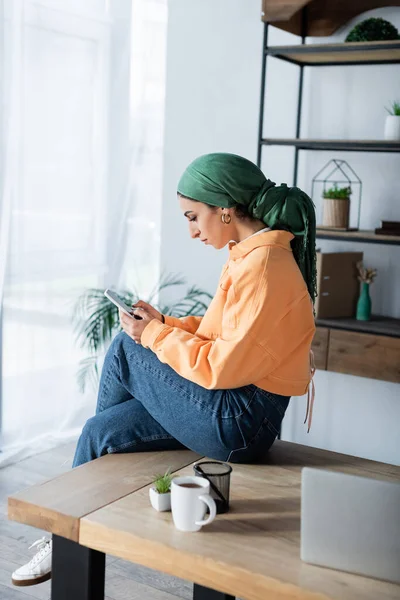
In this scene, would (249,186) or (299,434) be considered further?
(299,434)

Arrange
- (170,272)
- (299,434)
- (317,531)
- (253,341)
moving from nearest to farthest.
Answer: (317,531), (253,341), (299,434), (170,272)

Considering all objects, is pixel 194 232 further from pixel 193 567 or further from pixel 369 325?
pixel 369 325

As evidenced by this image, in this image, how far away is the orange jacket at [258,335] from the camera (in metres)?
1.72

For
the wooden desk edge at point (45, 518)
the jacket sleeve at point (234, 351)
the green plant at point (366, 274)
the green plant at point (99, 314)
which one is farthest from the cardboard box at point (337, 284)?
the wooden desk edge at point (45, 518)

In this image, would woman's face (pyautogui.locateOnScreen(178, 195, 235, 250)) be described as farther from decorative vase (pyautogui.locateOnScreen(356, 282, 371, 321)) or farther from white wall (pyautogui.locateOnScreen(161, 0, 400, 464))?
white wall (pyautogui.locateOnScreen(161, 0, 400, 464))

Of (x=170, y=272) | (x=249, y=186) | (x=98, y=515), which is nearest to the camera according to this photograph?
(x=98, y=515)

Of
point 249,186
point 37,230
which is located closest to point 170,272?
point 37,230

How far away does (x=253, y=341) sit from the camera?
172 cm

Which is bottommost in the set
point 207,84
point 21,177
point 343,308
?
point 343,308

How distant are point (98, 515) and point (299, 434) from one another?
213 cm

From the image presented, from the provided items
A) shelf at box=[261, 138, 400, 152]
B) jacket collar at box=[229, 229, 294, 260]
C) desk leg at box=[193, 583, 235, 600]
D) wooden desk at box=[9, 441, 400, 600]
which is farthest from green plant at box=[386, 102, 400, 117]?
desk leg at box=[193, 583, 235, 600]

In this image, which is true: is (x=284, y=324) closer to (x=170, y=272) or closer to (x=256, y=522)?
(x=256, y=522)

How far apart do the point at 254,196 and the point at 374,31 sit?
141cm

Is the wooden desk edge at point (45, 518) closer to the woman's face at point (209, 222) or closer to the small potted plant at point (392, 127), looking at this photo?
the woman's face at point (209, 222)
